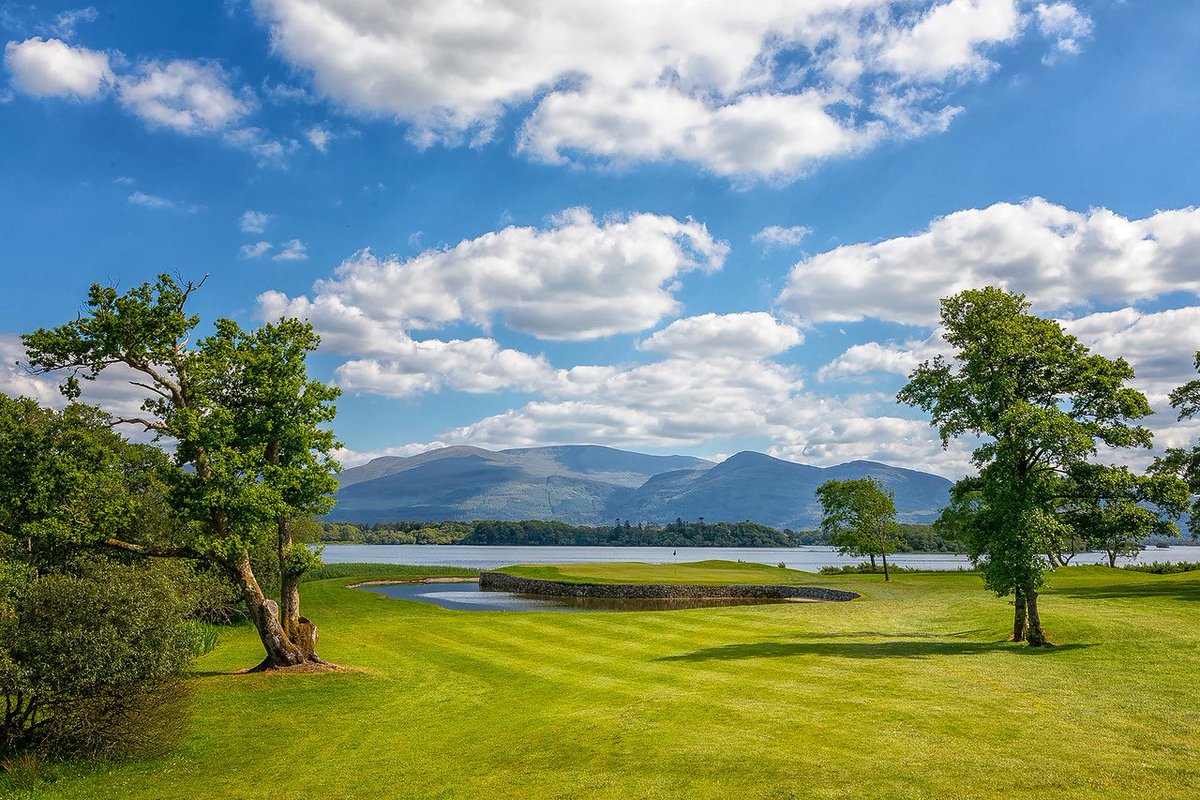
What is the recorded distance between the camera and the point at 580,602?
6631 cm

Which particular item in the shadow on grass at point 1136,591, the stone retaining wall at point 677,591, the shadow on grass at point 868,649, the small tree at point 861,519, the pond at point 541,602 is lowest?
the pond at point 541,602

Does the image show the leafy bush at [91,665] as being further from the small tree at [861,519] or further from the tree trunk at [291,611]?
the small tree at [861,519]

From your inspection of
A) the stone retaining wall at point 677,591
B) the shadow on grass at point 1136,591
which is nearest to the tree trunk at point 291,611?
Result: the shadow on grass at point 1136,591

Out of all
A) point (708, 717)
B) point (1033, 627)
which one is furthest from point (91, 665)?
point (1033, 627)

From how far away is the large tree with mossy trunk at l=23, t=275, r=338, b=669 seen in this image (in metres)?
24.8

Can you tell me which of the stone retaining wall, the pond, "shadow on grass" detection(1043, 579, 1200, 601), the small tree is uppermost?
the small tree

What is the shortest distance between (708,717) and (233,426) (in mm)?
18421

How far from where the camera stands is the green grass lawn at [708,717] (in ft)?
46.9

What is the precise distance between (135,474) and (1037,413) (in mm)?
45252

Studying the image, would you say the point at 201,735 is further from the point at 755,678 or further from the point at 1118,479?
the point at 1118,479

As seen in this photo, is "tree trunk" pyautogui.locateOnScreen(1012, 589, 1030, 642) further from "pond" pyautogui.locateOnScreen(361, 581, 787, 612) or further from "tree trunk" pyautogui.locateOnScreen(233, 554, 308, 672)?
"pond" pyautogui.locateOnScreen(361, 581, 787, 612)

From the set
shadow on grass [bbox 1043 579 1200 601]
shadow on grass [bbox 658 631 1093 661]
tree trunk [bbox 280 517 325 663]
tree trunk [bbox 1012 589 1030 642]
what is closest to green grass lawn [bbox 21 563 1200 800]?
shadow on grass [bbox 658 631 1093 661]

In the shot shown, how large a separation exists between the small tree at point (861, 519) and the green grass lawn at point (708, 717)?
136 feet

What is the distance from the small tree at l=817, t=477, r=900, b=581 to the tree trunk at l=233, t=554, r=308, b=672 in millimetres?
60847
